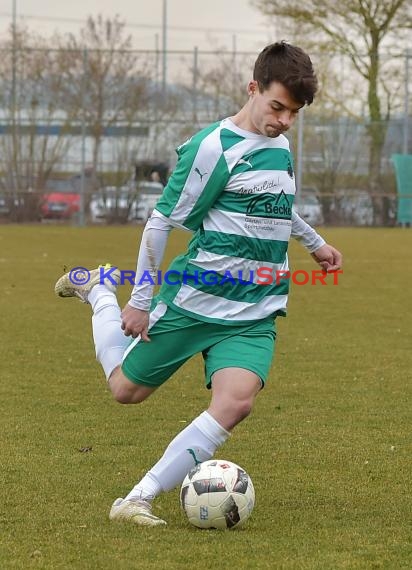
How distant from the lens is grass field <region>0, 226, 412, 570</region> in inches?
154

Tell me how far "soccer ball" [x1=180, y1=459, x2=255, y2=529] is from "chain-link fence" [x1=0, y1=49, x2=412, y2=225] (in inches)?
1061

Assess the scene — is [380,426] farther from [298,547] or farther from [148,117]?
[148,117]

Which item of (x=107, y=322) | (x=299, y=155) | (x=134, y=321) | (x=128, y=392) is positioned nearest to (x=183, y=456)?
(x=128, y=392)

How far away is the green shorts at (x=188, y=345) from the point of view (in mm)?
4312

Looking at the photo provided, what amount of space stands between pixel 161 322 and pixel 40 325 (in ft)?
21.5

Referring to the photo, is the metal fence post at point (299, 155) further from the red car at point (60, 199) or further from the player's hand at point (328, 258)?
the player's hand at point (328, 258)

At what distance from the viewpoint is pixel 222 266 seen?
14.2 ft

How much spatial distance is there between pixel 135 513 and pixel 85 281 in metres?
1.39

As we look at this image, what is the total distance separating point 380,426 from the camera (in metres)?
6.22

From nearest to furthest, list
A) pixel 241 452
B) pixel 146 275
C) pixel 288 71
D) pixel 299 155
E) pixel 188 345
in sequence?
pixel 288 71 → pixel 146 275 → pixel 188 345 → pixel 241 452 → pixel 299 155

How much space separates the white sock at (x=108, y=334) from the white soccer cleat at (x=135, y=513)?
0.58m

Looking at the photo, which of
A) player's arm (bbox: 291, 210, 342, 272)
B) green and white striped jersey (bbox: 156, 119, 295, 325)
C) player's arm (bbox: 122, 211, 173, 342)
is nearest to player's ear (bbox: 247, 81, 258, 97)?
green and white striped jersey (bbox: 156, 119, 295, 325)

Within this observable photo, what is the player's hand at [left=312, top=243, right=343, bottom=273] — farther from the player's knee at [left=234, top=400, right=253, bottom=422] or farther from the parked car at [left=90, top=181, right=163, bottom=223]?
the parked car at [left=90, top=181, right=163, bottom=223]

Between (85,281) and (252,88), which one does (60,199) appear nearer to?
(85,281)
